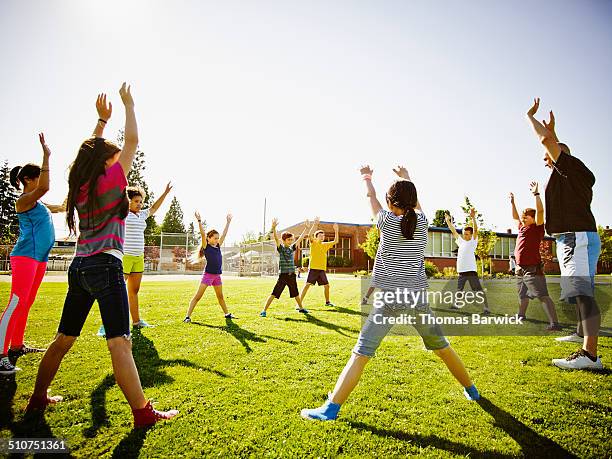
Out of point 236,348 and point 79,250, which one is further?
point 236,348

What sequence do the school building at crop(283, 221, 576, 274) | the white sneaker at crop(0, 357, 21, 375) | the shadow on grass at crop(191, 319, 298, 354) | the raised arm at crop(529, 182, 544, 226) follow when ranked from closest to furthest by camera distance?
the white sneaker at crop(0, 357, 21, 375)
the shadow on grass at crop(191, 319, 298, 354)
the raised arm at crop(529, 182, 544, 226)
the school building at crop(283, 221, 576, 274)

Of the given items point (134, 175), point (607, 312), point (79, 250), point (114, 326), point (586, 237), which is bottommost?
point (607, 312)

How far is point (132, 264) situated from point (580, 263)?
21.9 feet

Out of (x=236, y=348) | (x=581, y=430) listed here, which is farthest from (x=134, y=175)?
(x=581, y=430)

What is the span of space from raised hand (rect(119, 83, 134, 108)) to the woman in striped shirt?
237 cm

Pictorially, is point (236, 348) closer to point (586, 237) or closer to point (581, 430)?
point (581, 430)

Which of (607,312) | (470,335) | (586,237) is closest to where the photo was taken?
(586,237)

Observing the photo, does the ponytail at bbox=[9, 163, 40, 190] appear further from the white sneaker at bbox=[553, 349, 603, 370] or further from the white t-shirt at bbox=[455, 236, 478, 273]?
the white t-shirt at bbox=[455, 236, 478, 273]

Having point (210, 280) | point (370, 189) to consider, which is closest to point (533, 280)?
point (370, 189)

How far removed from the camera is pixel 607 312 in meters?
9.39

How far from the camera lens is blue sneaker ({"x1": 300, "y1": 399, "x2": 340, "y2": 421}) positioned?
273 centimetres

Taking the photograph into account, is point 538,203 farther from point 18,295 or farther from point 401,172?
point 18,295

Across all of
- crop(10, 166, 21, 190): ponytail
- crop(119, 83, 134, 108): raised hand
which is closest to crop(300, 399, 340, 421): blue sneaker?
crop(119, 83, 134, 108): raised hand

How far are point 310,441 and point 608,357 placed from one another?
4709 mm
